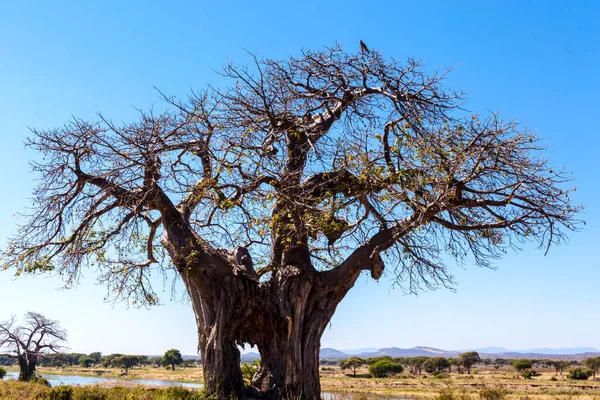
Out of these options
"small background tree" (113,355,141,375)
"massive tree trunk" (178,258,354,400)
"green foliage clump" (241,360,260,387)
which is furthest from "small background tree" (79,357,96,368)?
"massive tree trunk" (178,258,354,400)

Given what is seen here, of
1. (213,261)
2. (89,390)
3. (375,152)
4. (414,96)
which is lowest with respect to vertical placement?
(89,390)

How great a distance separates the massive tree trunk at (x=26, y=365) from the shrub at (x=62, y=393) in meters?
22.0

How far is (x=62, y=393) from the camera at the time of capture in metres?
12.1

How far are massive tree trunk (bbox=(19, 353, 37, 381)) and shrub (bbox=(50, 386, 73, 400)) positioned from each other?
72.2 ft

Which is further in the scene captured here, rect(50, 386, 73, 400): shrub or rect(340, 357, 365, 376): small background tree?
rect(340, 357, 365, 376): small background tree

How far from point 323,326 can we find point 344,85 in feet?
15.6

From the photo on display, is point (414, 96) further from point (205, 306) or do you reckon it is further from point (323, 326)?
point (205, 306)

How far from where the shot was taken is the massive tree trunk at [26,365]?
3128 cm

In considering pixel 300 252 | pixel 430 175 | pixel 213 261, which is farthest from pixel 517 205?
pixel 213 261

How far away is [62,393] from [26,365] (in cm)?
2307

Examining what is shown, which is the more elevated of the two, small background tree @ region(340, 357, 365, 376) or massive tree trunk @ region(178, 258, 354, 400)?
massive tree trunk @ region(178, 258, 354, 400)

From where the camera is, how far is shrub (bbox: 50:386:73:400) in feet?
39.1

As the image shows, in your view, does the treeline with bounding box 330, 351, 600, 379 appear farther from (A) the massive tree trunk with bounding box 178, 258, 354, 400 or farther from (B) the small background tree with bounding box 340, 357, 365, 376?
(A) the massive tree trunk with bounding box 178, 258, 354, 400

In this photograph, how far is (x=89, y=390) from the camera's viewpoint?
12.6 m
